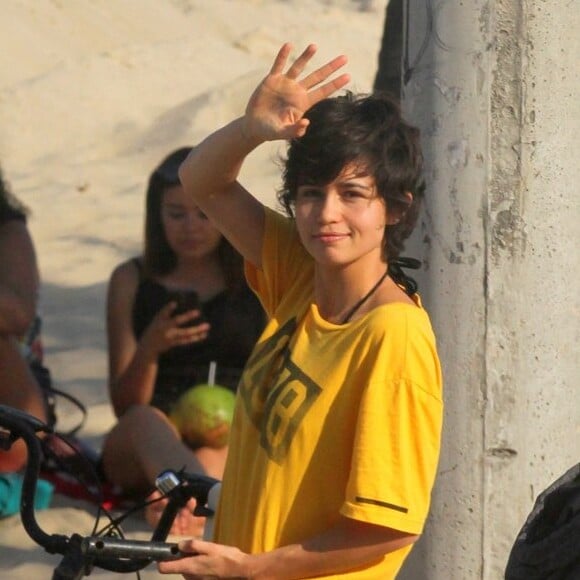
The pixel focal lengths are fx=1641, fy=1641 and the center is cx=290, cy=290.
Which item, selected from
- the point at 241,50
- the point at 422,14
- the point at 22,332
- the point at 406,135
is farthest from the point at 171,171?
the point at 241,50

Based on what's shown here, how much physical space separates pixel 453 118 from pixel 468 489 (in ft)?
3.03

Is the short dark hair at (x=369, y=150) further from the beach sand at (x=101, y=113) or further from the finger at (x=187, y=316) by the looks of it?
the finger at (x=187, y=316)

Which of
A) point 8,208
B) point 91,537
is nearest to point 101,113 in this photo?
point 8,208

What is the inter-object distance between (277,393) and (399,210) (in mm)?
433

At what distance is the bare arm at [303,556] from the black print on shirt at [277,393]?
174 mm

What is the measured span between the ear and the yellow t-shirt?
21cm

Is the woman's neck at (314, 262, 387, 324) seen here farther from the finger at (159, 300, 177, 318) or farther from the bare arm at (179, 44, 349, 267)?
the finger at (159, 300, 177, 318)

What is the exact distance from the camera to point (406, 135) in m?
3.18

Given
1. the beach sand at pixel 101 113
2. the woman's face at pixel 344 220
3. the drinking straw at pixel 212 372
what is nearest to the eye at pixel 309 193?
the woman's face at pixel 344 220

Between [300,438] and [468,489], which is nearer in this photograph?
[300,438]

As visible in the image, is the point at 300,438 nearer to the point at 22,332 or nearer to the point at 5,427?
the point at 5,427

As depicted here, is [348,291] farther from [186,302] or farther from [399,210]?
[186,302]

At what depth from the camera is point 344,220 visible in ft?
10.1

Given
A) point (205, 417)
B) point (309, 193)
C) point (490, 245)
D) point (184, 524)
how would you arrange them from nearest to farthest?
point (309, 193) < point (490, 245) < point (184, 524) < point (205, 417)
